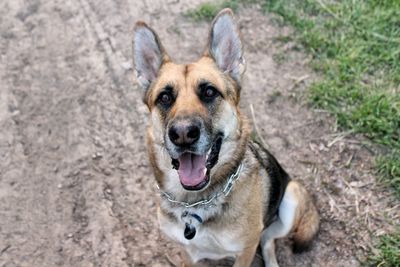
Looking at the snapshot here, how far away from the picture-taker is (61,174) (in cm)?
493

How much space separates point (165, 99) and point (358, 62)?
2.82 m

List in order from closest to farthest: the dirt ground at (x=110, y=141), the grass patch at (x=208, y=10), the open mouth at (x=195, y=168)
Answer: the open mouth at (x=195, y=168), the dirt ground at (x=110, y=141), the grass patch at (x=208, y=10)

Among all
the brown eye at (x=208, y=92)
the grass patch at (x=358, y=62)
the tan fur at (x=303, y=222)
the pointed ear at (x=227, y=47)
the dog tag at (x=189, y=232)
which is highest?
the pointed ear at (x=227, y=47)

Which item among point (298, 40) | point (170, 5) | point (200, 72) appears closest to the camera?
point (200, 72)

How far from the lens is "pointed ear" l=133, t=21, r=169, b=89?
12.3 feet

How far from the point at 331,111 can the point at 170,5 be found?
241 cm

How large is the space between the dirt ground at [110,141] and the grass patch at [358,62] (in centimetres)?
16

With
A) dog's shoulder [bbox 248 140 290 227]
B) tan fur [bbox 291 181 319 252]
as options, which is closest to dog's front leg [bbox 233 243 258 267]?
dog's shoulder [bbox 248 140 290 227]

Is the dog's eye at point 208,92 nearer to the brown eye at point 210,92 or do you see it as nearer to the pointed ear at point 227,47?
the brown eye at point 210,92

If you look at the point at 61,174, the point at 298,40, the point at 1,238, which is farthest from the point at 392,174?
the point at 1,238

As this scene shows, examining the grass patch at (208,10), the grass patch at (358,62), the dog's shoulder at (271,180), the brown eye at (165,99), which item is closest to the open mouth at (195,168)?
the brown eye at (165,99)

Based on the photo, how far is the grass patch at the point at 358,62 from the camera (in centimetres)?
506

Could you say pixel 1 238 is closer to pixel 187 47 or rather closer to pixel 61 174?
pixel 61 174

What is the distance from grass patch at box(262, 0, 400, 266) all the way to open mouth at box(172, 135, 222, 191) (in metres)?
2.03
